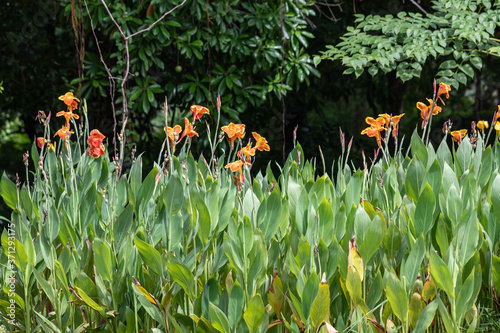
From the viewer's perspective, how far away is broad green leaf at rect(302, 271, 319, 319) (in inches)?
58.1

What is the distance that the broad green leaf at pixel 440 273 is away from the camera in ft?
4.88

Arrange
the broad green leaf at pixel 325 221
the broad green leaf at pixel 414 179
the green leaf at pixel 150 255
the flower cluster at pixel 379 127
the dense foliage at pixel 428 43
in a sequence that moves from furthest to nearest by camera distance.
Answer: the dense foliage at pixel 428 43 → the flower cluster at pixel 379 127 → the broad green leaf at pixel 414 179 → the broad green leaf at pixel 325 221 → the green leaf at pixel 150 255

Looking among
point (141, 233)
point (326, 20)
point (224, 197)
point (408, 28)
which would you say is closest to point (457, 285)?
point (224, 197)

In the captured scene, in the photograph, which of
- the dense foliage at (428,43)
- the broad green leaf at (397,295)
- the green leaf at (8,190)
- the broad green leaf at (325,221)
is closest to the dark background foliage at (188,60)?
the dense foliage at (428,43)

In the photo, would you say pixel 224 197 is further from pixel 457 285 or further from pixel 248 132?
pixel 248 132

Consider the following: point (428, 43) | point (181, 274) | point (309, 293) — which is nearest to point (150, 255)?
point (181, 274)

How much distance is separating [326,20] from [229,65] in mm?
2048

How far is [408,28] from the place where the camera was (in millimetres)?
4090

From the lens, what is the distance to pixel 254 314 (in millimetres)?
1481

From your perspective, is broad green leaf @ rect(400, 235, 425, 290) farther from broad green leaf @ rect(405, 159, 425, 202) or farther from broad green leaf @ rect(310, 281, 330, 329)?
broad green leaf @ rect(405, 159, 425, 202)

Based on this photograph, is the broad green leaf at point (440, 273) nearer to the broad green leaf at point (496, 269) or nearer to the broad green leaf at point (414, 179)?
the broad green leaf at point (496, 269)

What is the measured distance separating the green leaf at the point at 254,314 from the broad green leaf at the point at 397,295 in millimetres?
353

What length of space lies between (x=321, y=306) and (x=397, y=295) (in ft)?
0.70

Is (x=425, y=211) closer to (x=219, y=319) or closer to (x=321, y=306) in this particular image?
(x=321, y=306)
